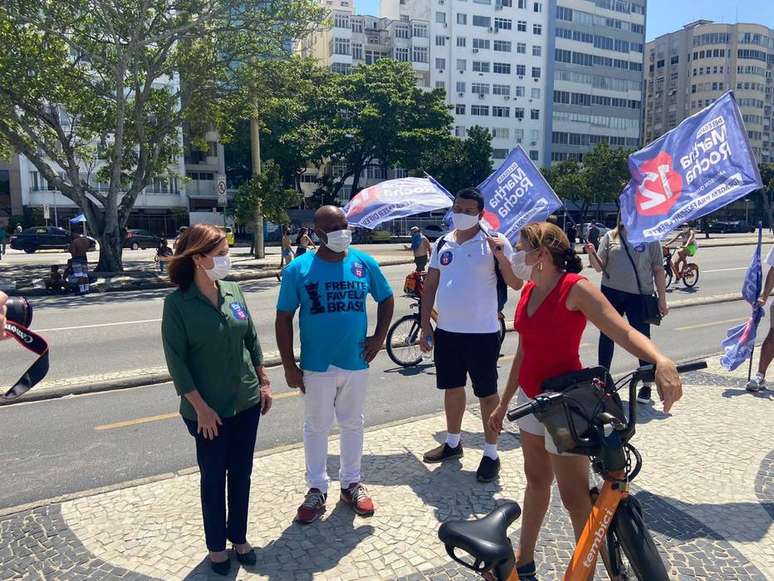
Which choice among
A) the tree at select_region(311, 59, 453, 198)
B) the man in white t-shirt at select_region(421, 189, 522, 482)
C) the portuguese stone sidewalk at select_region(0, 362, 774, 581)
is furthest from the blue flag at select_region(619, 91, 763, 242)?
the tree at select_region(311, 59, 453, 198)

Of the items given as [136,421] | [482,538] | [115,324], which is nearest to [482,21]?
[115,324]

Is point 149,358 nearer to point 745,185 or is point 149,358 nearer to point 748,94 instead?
point 745,185

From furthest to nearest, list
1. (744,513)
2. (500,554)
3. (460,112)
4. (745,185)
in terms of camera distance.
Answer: (460,112) < (745,185) < (744,513) < (500,554)

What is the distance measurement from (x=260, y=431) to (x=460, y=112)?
241 feet

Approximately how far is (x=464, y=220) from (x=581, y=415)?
7.40 feet

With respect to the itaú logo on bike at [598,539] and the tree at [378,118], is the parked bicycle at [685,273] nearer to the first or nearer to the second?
the itaú logo on bike at [598,539]

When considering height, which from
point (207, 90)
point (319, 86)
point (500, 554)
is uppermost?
point (319, 86)

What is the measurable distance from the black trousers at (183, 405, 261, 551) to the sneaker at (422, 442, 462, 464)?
169cm

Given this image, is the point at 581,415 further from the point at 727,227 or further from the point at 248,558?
the point at 727,227

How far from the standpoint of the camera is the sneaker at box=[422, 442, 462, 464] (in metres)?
4.65

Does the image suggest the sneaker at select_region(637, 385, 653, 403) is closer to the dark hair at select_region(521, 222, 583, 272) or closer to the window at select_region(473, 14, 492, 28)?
the dark hair at select_region(521, 222, 583, 272)

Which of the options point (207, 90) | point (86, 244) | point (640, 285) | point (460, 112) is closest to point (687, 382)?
point (640, 285)

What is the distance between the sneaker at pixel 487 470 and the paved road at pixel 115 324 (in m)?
5.34

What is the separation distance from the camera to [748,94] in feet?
307
